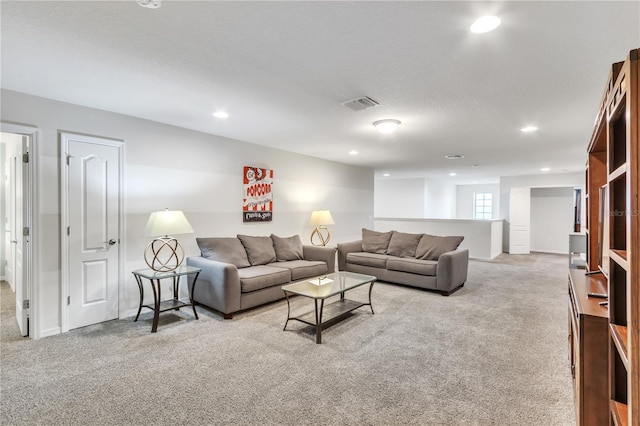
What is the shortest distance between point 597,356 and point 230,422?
1951 millimetres

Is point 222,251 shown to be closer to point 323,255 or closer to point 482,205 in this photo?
point 323,255

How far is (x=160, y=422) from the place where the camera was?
6.10 feet

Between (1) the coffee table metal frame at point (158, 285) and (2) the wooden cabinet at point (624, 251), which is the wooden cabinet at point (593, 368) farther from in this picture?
(1) the coffee table metal frame at point (158, 285)

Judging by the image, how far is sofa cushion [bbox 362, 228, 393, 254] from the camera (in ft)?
18.8

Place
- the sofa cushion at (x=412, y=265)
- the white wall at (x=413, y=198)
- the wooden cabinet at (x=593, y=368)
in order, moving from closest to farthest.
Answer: the wooden cabinet at (x=593, y=368) < the sofa cushion at (x=412, y=265) < the white wall at (x=413, y=198)

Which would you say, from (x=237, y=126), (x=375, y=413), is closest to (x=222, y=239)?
(x=237, y=126)

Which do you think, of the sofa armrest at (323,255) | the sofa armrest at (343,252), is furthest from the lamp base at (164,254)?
the sofa armrest at (343,252)

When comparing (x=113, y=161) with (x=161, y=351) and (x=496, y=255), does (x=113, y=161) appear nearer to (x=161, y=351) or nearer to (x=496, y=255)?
(x=161, y=351)

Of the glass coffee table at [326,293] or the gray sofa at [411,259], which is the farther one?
the gray sofa at [411,259]

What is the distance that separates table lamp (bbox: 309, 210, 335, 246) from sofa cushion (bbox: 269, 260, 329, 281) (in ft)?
3.38

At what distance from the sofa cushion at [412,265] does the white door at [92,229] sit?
3.81 meters

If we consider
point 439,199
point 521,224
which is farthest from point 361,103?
point 439,199

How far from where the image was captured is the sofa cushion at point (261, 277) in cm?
370

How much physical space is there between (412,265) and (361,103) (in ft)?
9.04
